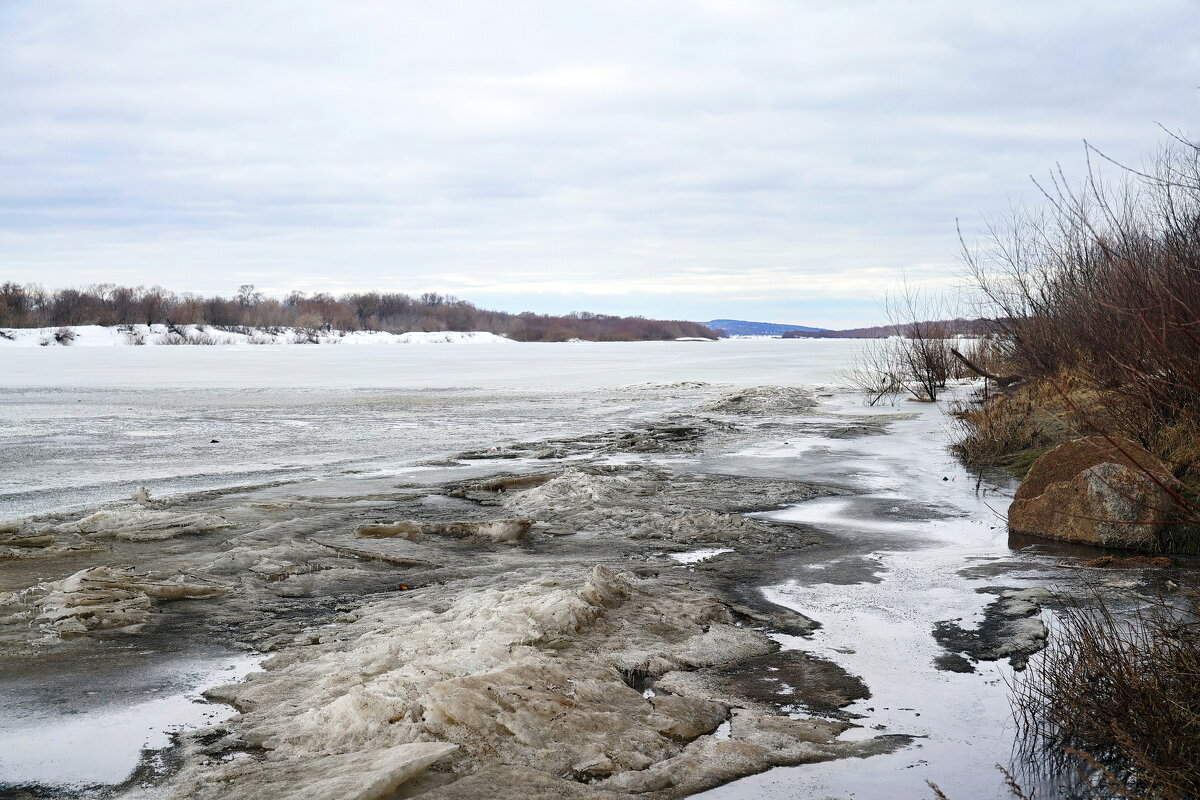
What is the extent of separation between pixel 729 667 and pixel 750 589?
1.64 m

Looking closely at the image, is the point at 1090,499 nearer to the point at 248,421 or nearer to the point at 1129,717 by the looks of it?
the point at 1129,717

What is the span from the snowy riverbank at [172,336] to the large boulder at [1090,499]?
73.7 m

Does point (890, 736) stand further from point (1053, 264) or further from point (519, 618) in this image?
point (1053, 264)

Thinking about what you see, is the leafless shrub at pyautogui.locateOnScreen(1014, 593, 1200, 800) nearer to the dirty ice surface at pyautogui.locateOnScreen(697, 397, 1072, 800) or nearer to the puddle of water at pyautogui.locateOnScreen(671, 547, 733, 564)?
the dirty ice surface at pyautogui.locateOnScreen(697, 397, 1072, 800)

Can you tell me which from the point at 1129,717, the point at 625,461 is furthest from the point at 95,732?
the point at 625,461

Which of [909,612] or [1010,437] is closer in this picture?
[909,612]

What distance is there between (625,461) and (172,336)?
78.1 metres

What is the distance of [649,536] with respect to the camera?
8.27m

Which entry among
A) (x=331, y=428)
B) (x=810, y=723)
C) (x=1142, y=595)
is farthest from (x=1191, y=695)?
(x=331, y=428)

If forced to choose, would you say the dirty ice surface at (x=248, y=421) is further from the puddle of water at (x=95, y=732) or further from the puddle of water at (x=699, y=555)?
the puddle of water at (x=699, y=555)

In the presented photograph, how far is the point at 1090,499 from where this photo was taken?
25.4ft

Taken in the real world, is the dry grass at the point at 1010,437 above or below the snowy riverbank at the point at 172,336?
below

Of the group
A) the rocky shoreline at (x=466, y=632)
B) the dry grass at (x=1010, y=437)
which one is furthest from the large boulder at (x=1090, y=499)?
the dry grass at (x=1010, y=437)

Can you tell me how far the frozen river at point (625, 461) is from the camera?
398 cm
